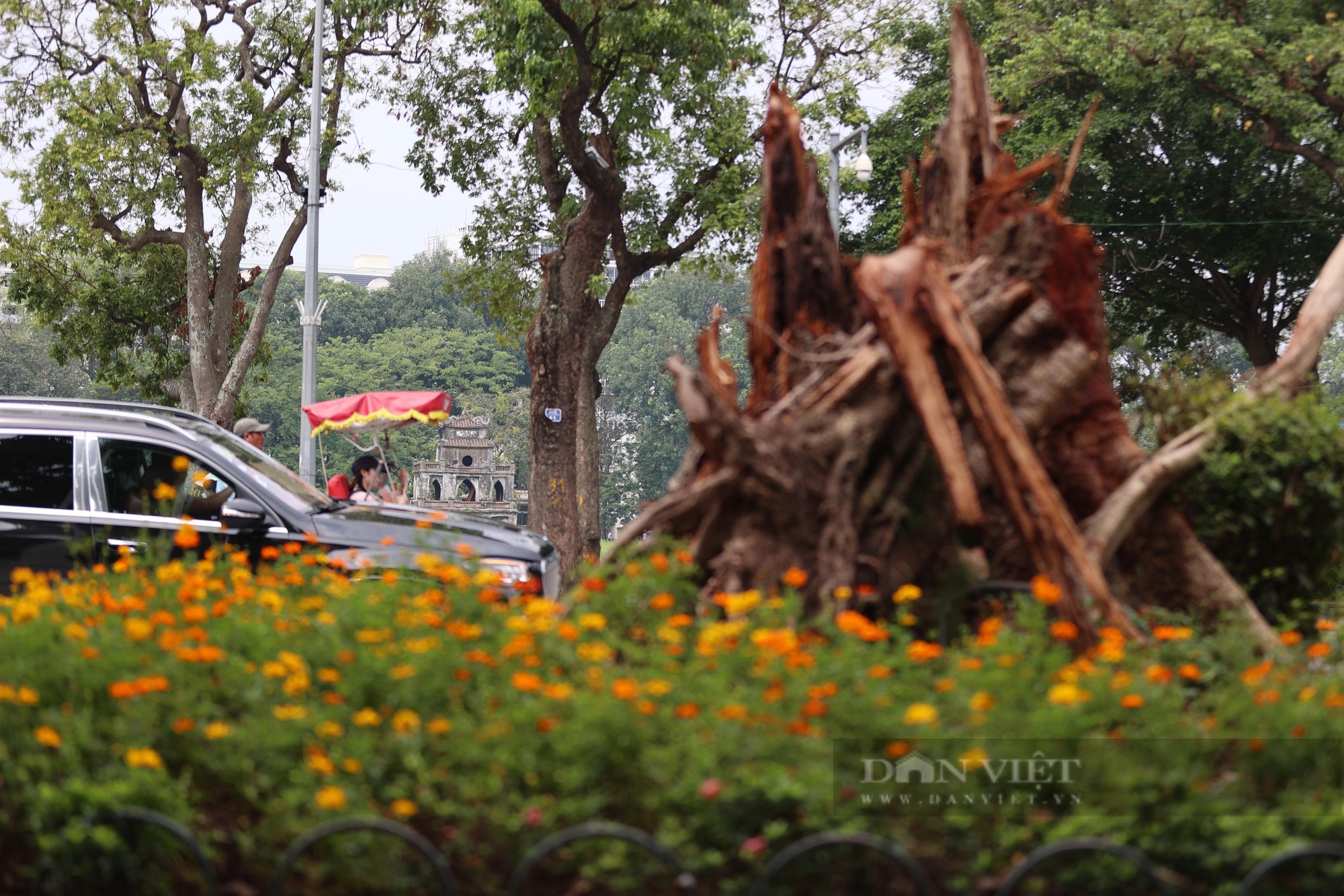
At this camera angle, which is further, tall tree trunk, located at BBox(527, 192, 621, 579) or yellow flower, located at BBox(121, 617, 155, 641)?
tall tree trunk, located at BBox(527, 192, 621, 579)

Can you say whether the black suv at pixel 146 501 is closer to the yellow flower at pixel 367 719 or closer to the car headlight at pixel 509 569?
the car headlight at pixel 509 569

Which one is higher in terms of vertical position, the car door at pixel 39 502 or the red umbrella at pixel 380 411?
the red umbrella at pixel 380 411

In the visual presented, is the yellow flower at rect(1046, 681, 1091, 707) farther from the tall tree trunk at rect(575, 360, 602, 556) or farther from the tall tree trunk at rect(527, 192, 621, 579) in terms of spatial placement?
the tall tree trunk at rect(575, 360, 602, 556)

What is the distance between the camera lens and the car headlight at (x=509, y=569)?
782 cm

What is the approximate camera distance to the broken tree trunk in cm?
516

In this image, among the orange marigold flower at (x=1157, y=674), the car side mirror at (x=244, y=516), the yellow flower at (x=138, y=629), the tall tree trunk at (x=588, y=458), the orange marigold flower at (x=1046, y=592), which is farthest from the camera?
the tall tree trunk at (x=588, y=458)

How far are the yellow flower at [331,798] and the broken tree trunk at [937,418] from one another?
2130 millimetres

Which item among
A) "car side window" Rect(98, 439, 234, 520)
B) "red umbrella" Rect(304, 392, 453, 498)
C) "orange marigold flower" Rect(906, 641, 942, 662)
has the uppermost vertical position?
"red umbrella" Rect(304, 392, 453, 498)

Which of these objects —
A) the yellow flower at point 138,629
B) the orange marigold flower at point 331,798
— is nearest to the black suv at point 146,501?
the yellow flower at point 138,629

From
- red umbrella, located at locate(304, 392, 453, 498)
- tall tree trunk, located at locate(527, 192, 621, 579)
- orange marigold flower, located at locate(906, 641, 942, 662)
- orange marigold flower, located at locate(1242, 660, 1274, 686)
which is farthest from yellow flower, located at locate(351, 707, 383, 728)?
red umbrella, located at locate(304, 392, 453, 498)

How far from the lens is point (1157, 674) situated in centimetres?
415

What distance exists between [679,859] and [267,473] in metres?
5.68

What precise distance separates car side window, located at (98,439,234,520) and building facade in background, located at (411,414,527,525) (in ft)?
149

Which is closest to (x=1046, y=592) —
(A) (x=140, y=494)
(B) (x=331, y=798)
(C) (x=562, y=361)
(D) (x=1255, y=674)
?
(D) (x=1255, y=674)
